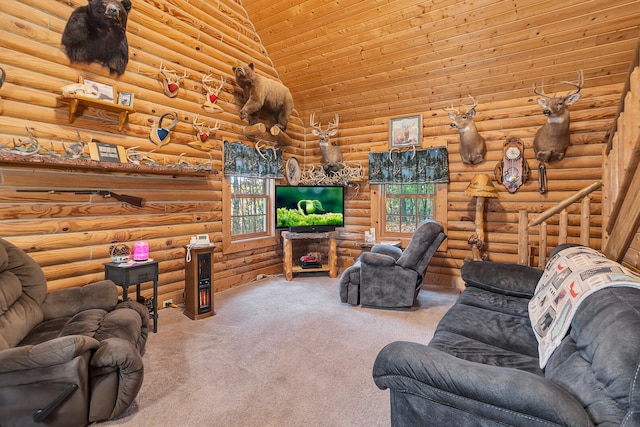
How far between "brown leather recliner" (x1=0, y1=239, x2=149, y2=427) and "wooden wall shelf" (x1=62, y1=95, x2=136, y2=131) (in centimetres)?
135

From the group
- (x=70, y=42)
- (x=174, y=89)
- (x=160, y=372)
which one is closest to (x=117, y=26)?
(x=70, y=42)

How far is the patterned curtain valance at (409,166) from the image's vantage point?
4934 millimetres

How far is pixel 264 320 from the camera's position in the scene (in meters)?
3.54

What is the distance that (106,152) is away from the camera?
3225 millimetres

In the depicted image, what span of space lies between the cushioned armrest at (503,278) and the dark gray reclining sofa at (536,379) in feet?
3.44

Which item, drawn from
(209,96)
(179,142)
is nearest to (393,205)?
(209,96)

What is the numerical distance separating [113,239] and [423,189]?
4256 mm

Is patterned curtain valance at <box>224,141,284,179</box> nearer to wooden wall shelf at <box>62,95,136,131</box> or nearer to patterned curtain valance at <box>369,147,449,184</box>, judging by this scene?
wooden wall shelf at <box>62,95,136,131</box>

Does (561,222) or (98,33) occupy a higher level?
(98,33)

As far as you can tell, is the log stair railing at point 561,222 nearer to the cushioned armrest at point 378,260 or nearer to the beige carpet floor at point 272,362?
the beige carpet floor at point 272,362

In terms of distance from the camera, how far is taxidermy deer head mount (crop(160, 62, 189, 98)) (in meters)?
3.78

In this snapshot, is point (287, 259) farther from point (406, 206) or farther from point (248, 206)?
point (406, 206)

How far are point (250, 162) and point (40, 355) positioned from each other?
11.7 ft

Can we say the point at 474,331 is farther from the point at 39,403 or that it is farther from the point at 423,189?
the point at 423,189
